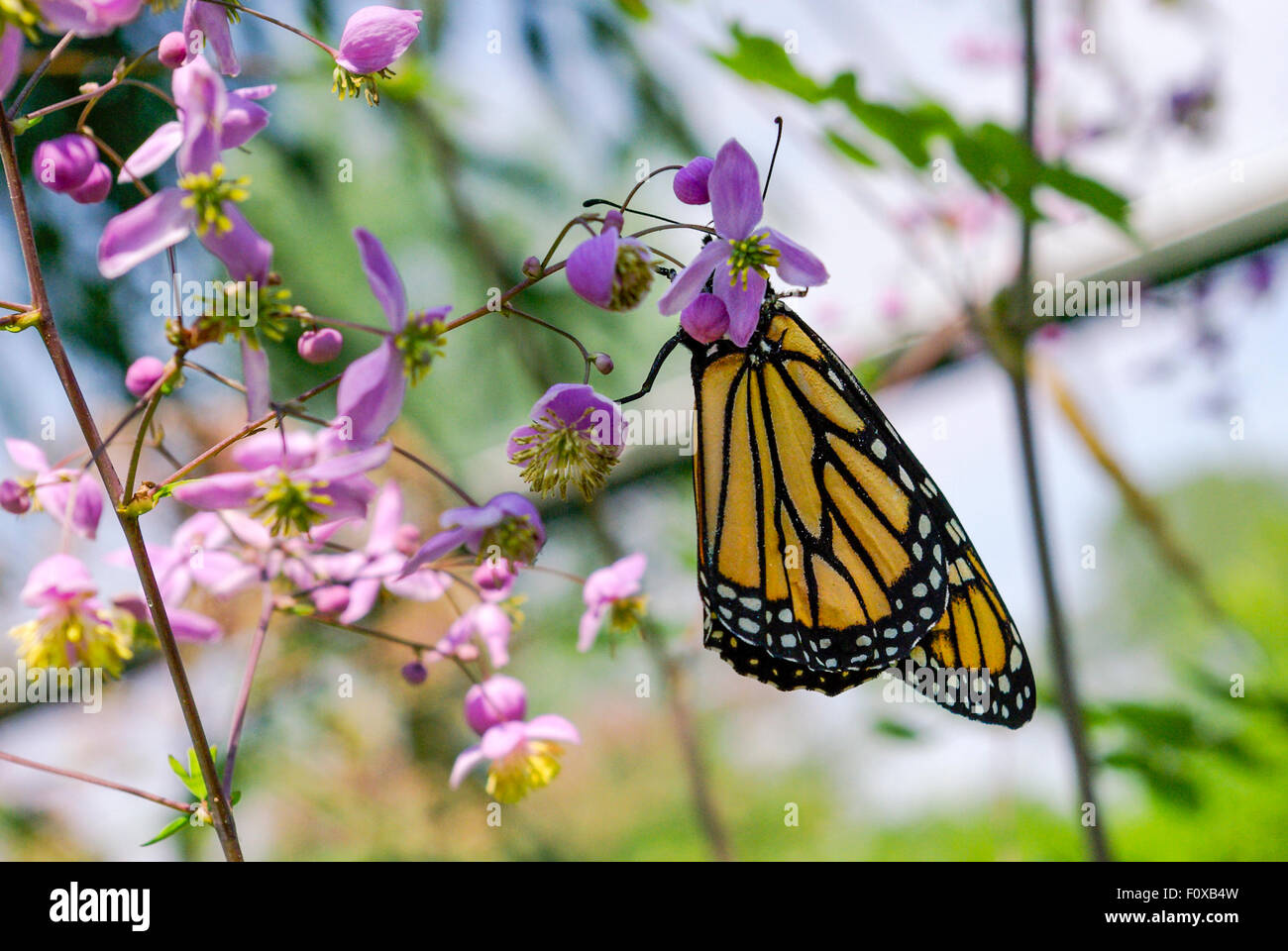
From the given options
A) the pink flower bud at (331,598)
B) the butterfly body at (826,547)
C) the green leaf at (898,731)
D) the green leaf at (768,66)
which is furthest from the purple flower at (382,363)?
the green leaf at (898,731)

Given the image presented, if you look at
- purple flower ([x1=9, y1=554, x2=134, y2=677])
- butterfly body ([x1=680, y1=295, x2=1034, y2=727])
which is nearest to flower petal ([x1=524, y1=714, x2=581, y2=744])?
butterfly body ([x1=680, y1=295, x2=1034, y2=727])

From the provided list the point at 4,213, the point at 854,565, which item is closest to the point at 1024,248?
the point at 854,565

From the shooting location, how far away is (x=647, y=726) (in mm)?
3799

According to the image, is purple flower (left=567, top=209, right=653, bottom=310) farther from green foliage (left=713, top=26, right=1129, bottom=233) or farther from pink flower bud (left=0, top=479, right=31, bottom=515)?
green foliage (left=713, top=26, right=1129, bottom=233)

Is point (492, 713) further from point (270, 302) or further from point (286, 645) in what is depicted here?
point (286, 645)

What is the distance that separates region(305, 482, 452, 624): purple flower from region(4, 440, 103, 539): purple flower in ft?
0.52

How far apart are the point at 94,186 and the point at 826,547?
82 centimetres

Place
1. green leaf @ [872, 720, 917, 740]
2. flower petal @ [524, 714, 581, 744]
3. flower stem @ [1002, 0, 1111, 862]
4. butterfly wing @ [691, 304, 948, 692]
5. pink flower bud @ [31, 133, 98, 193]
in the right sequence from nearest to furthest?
pink flower bud @ [31, 133, 98, 193], flower petal @ [524, 714, 581, 744], butterfly wing @ [691, 304, 948, 692], flower stem @ [1002, 0, 1111, 862], green leaf @ [872, 720, 917, 740]

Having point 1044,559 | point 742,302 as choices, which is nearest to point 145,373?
point 742,302

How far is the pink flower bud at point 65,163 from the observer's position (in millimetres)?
575

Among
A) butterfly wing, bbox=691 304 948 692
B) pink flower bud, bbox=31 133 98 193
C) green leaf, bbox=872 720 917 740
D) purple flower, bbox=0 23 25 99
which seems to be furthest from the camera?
green leaf, bbox=872 720 917 740

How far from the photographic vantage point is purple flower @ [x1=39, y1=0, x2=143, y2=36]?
1.55 ft

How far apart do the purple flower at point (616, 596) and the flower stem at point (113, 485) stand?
383 mm
